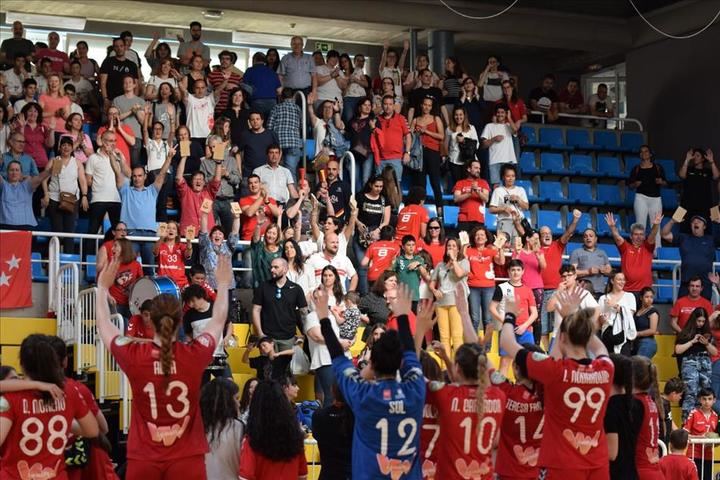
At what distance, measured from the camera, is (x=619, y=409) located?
780 cm

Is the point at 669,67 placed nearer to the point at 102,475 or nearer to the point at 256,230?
the point at 256,230

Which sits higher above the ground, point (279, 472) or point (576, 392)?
point (576, 392)

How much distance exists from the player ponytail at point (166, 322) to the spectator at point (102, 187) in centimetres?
869

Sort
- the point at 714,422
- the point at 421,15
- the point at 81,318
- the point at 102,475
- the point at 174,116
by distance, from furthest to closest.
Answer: the point at 421,15 < the point at 174,116 < the point at 714,422 < the point at 81,318 < the point at 102,475

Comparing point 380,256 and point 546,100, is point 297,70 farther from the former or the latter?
point 546,100

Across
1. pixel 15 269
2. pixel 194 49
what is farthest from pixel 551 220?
pixel 15 269

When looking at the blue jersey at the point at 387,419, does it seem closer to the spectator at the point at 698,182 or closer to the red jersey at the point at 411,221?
the red jersey at the point at 411,221

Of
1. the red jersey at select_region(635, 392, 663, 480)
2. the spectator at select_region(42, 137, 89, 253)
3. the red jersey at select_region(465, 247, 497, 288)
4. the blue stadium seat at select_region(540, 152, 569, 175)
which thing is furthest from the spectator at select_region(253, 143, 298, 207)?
the red jersey at select_region(635, 392, 663, 480)

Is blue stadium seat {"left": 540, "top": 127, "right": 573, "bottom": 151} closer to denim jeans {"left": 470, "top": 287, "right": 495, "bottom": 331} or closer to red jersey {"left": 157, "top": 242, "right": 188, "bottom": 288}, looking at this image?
denim jeans {"left": 470, "top": 287, "right": 495, "bottom": 331}

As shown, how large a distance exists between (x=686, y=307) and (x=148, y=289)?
777 centimetres

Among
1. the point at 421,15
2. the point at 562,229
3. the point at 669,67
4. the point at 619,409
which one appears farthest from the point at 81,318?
the point at 669,67

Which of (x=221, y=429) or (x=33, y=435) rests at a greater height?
(x=33, y=435)

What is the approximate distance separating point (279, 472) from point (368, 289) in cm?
813

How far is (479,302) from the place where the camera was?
15.4 metres
